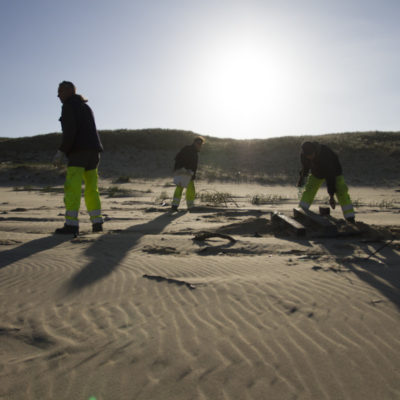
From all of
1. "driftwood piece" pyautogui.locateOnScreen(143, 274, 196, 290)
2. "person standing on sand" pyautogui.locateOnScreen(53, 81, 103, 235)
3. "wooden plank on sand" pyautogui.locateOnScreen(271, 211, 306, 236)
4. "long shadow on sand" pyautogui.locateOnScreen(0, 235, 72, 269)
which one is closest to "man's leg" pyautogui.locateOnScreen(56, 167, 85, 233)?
"person standing on sand" pyautogui.locateOnScreen(53, 81, 103, 235)

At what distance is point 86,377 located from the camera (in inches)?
70.3

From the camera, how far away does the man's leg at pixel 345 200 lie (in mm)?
5969

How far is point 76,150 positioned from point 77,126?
0.37 metres

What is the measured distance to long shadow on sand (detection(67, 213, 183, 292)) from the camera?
3228 millimetres

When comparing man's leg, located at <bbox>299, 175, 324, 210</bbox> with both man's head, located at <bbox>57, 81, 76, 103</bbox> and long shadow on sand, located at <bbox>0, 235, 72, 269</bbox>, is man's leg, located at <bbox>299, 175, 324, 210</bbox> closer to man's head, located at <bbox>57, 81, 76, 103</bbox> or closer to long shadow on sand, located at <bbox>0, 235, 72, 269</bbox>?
long shadow on sand, located at <bbox>0, 235, 72, 269</bbox>

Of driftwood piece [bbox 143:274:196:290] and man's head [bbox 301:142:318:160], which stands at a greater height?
man's head [bbox 301:142:318:160]

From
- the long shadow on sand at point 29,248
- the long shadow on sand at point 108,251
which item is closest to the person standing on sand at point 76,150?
the long shadow on sand at point 29,248

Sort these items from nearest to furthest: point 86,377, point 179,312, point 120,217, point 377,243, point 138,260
A: point 86,377
point 179,312
point 138,260
point 377,243
point 120,217

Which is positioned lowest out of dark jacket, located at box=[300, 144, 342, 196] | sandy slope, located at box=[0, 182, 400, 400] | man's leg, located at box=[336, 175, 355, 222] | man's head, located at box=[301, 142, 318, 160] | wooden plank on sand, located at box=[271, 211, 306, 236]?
sandy slope, located at box=[0, 182, 400, 400]

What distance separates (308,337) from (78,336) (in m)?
1.43

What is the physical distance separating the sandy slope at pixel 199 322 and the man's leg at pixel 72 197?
0.71 m

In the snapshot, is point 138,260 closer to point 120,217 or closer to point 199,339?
point 199,339

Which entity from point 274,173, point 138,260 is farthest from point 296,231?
point 274,173

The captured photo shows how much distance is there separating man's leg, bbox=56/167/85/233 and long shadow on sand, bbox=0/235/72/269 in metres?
0.20
